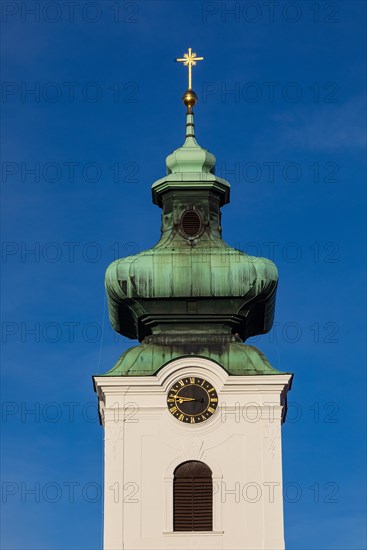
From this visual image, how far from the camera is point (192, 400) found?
2142 inches

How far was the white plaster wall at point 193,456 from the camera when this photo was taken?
52.8 m

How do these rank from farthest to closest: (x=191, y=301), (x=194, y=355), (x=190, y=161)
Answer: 1. (x=190, y=161)
2. (x=191, y=301)
3. (x=194, y=355)

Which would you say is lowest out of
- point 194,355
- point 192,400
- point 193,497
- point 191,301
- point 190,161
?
point 193,497

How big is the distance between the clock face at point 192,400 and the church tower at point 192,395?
0.08ft

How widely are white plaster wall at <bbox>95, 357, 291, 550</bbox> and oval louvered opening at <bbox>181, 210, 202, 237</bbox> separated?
12.9ft

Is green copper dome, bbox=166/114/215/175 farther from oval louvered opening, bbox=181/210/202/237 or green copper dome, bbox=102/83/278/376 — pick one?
A: green copper dome, bbox=102/83/278/376

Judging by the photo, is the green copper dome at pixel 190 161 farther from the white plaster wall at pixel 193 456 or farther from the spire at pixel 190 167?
the white plaster wall at pixel 193 456

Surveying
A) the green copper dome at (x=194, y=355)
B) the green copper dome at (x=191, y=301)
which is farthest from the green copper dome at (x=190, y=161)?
the green copper dome at (x=194, y=355)

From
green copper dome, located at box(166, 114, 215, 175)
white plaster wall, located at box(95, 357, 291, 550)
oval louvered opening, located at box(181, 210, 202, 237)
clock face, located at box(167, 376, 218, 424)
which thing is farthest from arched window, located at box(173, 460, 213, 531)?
green copper dome, located at box(166, 114, 215, 175)

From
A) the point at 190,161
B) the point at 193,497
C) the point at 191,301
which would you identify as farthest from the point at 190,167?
the point at 193,497

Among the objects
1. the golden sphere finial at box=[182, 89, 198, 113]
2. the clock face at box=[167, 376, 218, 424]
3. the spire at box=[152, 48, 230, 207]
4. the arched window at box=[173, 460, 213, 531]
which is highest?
the golden sphere finial at box=[182, 89, 198, 113]

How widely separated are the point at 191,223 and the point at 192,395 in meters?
5.06

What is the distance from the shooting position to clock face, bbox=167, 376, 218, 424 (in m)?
54.1

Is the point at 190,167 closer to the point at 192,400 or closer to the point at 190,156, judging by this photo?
the point at 190,156
